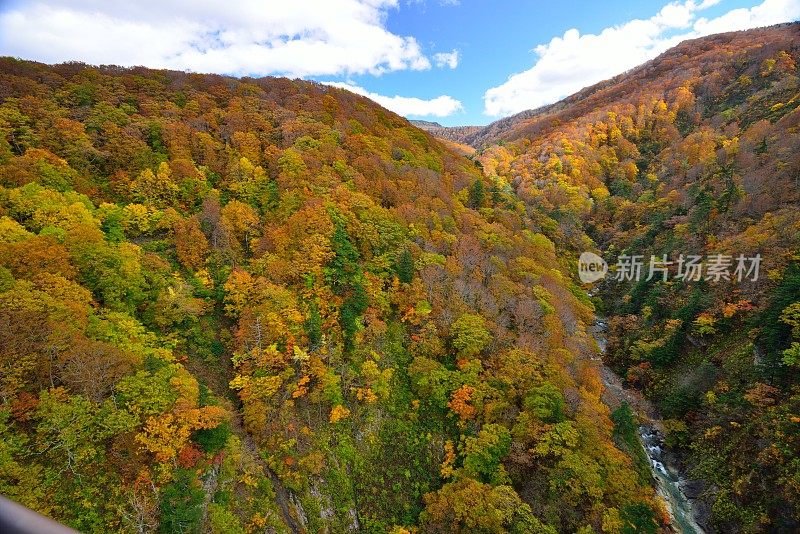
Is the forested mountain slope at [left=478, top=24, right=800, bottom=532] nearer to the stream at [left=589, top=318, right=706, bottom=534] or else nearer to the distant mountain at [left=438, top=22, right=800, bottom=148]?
the stream at [left=589, top=318, right=706, bottom=534]

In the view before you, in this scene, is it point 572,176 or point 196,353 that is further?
point 572,176

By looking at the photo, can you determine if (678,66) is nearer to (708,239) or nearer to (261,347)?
(708,239)

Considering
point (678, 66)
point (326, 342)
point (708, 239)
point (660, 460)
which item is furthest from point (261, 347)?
point (678, 66)

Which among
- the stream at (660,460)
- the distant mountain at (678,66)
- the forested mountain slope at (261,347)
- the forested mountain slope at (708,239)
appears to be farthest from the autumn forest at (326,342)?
the distant mountain at (678,66)

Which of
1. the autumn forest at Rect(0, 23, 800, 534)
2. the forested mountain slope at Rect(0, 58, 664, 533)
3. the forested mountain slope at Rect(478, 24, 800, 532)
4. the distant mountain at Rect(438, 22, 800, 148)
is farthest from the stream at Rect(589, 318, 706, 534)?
the distant mountain at Rect(438, 22, 800, 148)

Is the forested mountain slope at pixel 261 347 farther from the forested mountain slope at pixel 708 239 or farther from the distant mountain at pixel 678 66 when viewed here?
the distant mountain at pixel 678 66

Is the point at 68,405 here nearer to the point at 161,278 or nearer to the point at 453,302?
the point at 161,278

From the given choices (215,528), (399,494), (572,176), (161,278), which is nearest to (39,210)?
(161,278)
